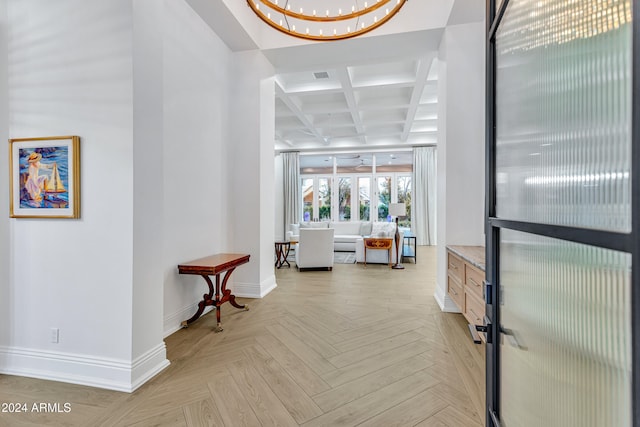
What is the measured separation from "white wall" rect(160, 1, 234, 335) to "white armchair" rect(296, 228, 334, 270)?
202 cm

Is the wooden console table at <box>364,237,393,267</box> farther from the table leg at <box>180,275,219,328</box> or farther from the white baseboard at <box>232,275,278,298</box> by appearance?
the table leg at <box>180,275,219,328</box>

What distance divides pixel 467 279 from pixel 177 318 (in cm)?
303

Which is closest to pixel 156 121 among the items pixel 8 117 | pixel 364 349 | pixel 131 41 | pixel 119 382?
pixel 131 41

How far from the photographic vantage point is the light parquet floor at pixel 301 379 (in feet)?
6.29

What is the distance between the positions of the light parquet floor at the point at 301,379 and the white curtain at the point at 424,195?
6.53 m

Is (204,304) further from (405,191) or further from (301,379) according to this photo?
(405,191)

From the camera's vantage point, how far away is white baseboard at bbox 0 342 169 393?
7.26 ft

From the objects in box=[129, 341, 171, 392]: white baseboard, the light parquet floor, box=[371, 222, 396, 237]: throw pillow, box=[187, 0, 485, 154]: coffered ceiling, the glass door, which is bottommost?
the light parquet floor

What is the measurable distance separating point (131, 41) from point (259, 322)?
2823 mm

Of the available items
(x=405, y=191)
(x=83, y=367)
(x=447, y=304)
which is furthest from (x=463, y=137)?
(x=405, y=191)

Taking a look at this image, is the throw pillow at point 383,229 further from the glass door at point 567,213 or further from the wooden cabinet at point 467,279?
the glass door at point 567,213

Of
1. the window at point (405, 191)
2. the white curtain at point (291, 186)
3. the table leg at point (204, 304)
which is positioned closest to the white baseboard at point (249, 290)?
the table leg at point (204, 304)

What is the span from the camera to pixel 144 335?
7.68 ft

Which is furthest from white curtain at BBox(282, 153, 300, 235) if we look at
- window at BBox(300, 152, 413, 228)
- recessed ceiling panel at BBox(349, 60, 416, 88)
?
recessed ceiling panel at BBox(349, 60, 416, 88)
